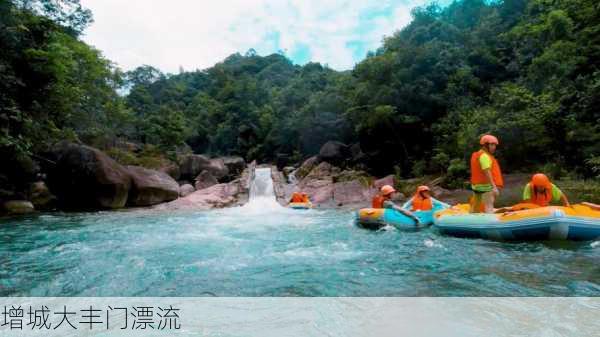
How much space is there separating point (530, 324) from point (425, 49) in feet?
70.7

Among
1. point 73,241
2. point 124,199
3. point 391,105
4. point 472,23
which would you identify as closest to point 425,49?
point 391,105

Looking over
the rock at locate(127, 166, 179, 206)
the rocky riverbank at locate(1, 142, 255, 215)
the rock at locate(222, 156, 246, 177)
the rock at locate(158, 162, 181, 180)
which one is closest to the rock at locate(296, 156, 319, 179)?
the rock at locate(222, 156, 246, 177)

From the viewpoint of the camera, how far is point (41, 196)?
15.1 metres

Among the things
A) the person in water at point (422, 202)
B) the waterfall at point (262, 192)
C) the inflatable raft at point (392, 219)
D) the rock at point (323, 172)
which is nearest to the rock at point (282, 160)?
the waterfall at point (262, 192)

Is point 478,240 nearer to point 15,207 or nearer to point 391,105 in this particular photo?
point 15,207

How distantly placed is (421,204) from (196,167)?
20.2 meters

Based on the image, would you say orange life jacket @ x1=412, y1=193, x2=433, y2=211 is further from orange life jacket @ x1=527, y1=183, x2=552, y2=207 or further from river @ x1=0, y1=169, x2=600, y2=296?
orange life jacket @ x1=527, y1=183, x2=552, y2=207

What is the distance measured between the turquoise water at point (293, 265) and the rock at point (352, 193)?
30.8ft

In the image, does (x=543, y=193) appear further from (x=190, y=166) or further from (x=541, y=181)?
(x=190, y=166)

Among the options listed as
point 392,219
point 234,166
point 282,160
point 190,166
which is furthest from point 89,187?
point 282,160

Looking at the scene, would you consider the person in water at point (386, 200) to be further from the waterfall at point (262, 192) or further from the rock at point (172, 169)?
the rock at point (172, 169)

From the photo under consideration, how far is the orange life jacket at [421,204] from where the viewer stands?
356 inches

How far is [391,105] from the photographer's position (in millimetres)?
22422

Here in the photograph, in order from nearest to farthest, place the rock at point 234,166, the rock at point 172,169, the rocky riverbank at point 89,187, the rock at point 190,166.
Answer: the rocky riverbank at point 89,187 → the rock at point 172,169 → the rock at point 190,166 → the rock at point 234,166
